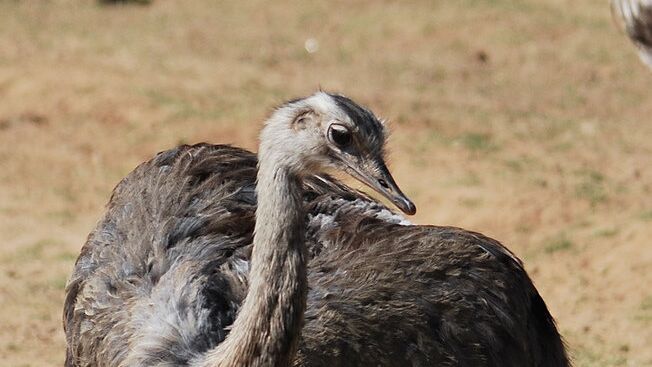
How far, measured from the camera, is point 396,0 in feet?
45.7

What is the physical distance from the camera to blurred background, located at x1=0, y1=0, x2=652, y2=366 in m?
7.08

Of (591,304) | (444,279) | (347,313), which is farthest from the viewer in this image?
(591,304)

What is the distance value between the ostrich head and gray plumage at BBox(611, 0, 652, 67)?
4.67 ft


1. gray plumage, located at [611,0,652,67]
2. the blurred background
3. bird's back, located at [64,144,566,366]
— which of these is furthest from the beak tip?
the blurred background

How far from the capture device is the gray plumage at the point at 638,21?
4766 mm

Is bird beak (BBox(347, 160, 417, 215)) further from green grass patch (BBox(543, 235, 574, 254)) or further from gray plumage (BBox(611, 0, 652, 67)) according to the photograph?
green grass patch (BBox(543, 235, 574, 254))

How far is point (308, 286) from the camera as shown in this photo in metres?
4.03

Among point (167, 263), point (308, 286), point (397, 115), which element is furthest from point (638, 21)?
point (397, 115)

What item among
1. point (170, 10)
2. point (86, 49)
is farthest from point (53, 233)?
point (170, 10)

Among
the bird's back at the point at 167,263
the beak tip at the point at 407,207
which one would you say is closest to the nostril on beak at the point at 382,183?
the beak tip at the point at 407,207

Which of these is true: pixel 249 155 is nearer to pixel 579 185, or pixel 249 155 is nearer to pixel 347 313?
pixel 347 313

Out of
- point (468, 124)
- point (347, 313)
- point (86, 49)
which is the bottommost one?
point (347, 313)

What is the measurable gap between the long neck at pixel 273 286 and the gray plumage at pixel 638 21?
5.54 ft

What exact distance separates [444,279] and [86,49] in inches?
302
